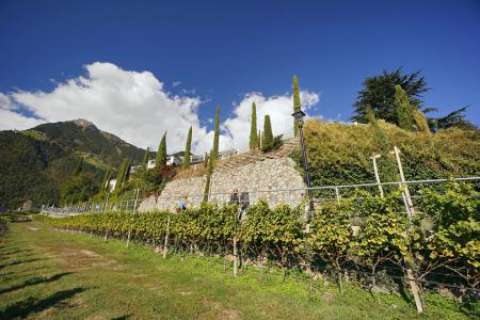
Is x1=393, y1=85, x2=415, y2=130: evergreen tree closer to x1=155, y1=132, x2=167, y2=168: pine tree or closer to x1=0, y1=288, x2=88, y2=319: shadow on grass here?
Answer: x1=0, y1=288, x2=88, y2=319: shadow on grass

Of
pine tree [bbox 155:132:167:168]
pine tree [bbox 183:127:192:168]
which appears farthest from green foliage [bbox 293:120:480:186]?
pine tree [bbox 155:132:167:168]

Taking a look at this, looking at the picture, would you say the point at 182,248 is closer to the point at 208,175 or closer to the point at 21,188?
the point at 208,175

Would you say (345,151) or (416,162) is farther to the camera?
(345,151)

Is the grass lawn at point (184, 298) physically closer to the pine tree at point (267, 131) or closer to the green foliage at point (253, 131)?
the pine tree at point (267, 131)

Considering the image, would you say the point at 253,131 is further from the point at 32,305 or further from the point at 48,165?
the point at 48,165

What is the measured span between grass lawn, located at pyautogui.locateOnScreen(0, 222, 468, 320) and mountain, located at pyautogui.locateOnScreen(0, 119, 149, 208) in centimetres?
4882

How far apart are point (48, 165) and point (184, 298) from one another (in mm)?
104947

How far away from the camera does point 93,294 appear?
13.1 ft

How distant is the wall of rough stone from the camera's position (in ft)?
37.2

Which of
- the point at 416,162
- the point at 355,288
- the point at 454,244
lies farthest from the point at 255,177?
the point at 454,244

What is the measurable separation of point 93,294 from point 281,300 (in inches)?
147

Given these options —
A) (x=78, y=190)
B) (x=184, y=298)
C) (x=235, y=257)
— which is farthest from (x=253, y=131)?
(x=78, y=190)

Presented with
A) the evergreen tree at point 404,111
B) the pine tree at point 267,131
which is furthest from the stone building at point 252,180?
the evergreen tree at point 404,111

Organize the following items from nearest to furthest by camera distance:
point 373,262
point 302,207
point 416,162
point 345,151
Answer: point 373,262 → point 302,207 → point 416,162 → point 345,151
